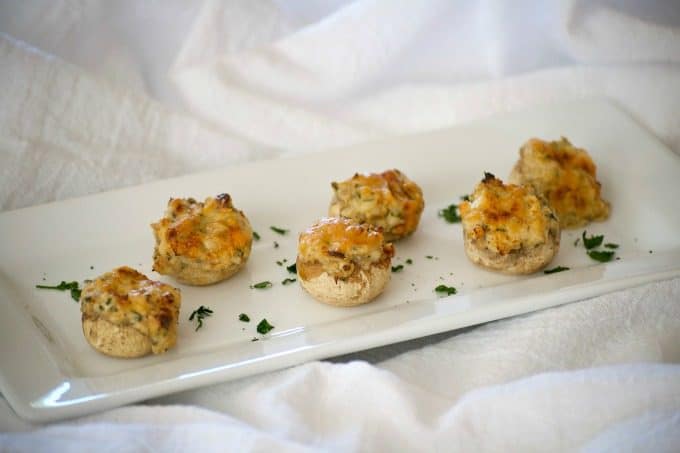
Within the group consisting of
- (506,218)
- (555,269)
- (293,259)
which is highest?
(506,218)

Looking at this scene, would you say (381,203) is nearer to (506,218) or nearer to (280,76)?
(506,218)

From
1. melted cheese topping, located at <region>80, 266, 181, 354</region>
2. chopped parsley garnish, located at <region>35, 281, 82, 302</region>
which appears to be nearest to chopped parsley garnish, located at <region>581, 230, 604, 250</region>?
melted cheese topping, located at <region>80, 266, 181, 354</region>

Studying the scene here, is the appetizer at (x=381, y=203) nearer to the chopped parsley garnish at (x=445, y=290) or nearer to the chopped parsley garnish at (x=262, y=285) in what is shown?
the chopped parsley garnish at (x=445, y=290)

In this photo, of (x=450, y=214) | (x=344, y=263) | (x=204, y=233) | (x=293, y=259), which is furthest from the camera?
(x=450, y=214)

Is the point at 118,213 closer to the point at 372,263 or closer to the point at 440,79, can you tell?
the point at 372,263

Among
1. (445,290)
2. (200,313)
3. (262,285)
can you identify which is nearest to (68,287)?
(200,313)

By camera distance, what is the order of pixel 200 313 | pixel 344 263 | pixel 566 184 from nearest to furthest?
pixel 344 263 < pixel 200 313 < pixel 566 184

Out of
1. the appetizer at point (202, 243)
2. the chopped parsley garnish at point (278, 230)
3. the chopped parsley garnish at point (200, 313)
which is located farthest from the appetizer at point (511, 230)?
the chopped parsley garnish at point (200, 313)

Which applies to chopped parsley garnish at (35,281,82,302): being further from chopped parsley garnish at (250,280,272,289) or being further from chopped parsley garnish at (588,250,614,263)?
chopped parsley garnish at (588,250,614,263)
